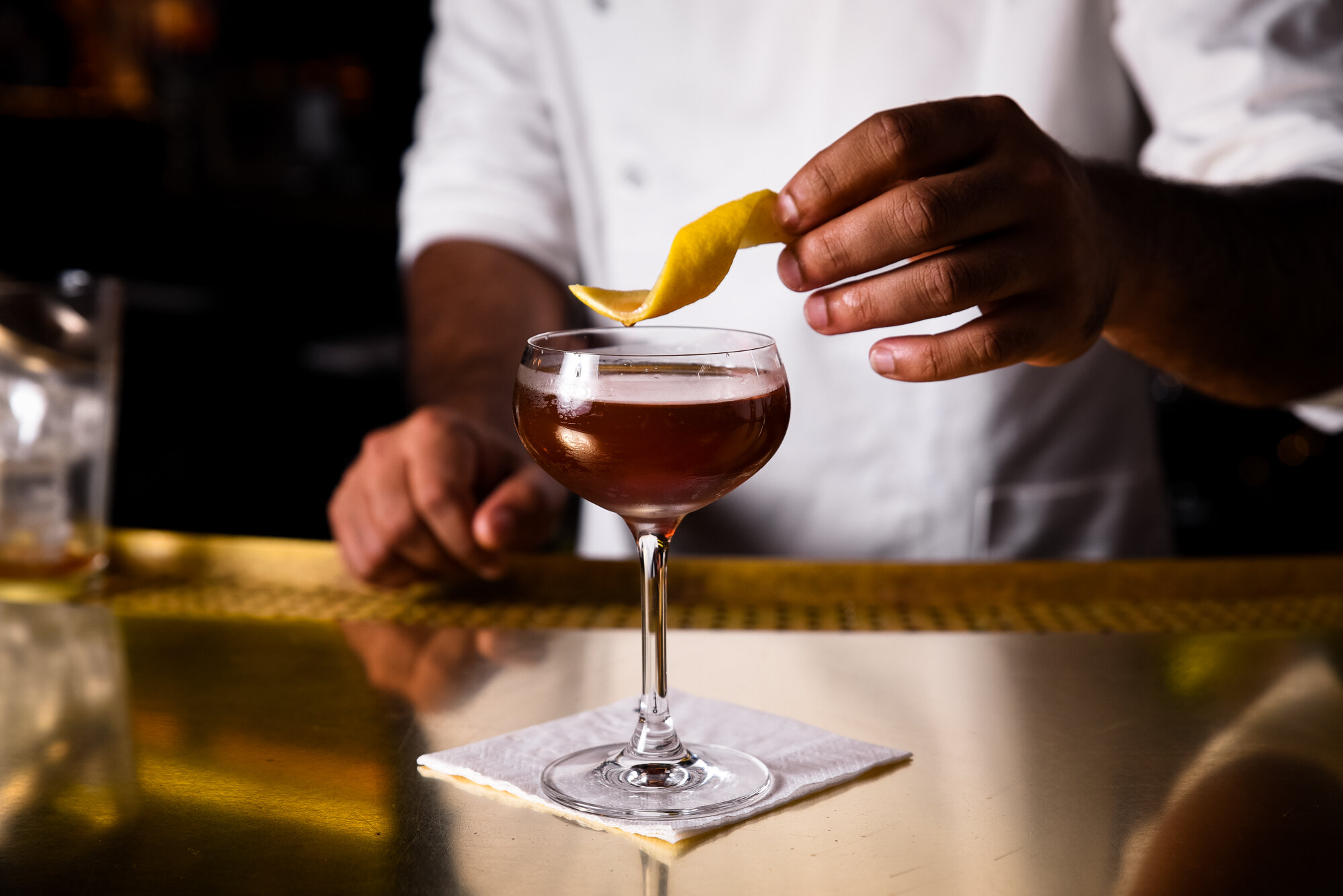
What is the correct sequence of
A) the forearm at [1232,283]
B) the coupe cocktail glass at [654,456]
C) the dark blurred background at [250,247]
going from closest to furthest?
1. the coupe cocktail glass at [654,456]
2. the forearm at [1232,283]
3. the dark blurred background at [250,247]

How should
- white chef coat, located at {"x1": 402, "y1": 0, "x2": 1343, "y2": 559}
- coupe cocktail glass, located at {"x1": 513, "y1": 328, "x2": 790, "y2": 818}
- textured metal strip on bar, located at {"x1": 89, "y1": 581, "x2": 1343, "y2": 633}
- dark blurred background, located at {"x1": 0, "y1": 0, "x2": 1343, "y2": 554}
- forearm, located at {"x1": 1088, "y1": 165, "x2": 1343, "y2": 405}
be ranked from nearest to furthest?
coupe cocktail glass, located at {"x1": 513, "y1": 328, "x2": 790, "y2": 818} < forearm, located at {"x1": 1088, "y1": 165, "x2": 1343, "y2": 405} < textured metal strip on bar, located at {"x1": 89, "y1": 581, "x2": 1343, "y2": 633} < white chef coat, located at {"x1": 402, "y1": 0, "x2": 1343, "y2": 559} < dark blurred background, located at {"x1": 0, "y1": 0, "x2": 1343, "y2": 554}

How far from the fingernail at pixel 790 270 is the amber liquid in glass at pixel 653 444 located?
0.25 ft

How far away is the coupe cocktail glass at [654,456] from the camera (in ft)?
2.80

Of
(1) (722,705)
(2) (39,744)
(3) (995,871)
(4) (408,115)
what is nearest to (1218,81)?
(1) (722,705)

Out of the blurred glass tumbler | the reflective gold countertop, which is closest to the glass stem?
the reflective gold countertop

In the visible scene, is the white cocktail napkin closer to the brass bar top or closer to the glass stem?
the glass stem

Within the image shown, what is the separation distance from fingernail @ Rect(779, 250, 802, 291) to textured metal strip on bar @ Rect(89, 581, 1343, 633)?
0.48m

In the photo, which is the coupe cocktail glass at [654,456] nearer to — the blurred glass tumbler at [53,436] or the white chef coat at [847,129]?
the blurred glass tumbler at [53,436]

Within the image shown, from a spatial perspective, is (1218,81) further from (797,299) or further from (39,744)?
(39,744)

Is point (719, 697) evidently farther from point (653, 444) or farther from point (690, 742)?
point (653, 444)

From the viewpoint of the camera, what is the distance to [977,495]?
71.4 inches

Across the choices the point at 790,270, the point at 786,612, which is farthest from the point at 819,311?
the point at 786,612

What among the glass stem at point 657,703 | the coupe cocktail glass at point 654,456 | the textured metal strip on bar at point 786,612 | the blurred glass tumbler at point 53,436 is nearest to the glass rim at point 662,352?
the coupe cocktail glass at point 654,456

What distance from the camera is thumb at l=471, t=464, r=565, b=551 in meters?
1.36
